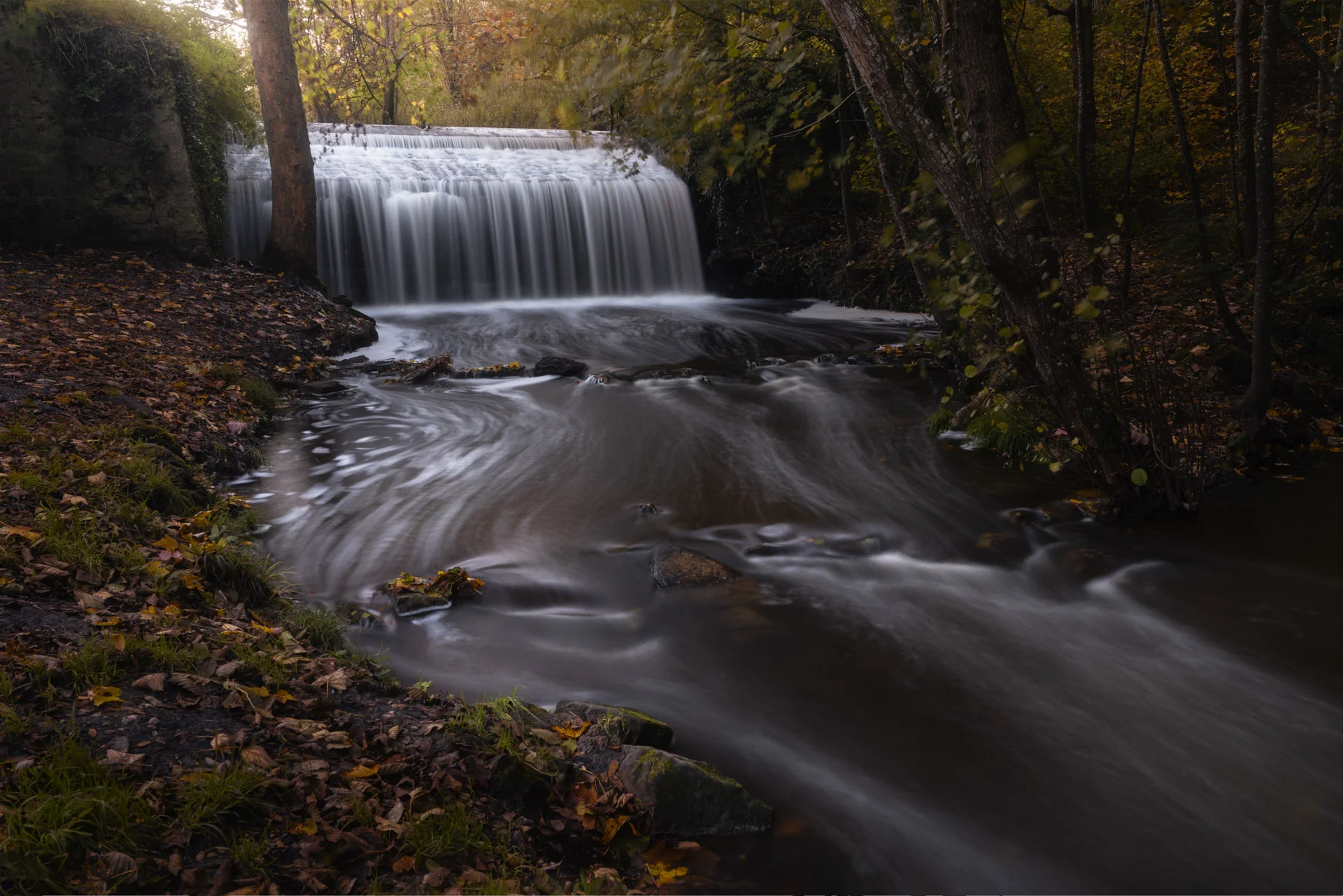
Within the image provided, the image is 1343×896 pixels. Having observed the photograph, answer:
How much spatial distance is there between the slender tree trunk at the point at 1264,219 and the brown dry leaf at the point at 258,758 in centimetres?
711

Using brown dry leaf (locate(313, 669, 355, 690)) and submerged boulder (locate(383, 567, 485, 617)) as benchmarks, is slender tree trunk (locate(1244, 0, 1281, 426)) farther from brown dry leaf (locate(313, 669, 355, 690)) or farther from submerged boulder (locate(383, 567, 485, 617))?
brown dry leaf (locate(313, 669, 355, 690))

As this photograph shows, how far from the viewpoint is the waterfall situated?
15.2 m

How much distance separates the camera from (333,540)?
5.70m

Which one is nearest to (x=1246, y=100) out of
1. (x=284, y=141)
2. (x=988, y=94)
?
(x=988, y=94)

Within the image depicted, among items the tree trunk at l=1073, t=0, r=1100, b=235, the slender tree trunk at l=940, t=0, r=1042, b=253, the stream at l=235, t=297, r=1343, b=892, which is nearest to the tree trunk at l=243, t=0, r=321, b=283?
the stream at l=235, t=297, r=1343, b=892

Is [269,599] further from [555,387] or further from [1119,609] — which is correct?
[555,387]

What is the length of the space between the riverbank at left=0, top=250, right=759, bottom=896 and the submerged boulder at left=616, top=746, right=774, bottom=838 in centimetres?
1

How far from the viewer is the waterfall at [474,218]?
15234 millimetres

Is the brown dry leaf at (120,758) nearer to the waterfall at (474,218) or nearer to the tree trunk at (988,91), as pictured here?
the tree trunk at (988,91)

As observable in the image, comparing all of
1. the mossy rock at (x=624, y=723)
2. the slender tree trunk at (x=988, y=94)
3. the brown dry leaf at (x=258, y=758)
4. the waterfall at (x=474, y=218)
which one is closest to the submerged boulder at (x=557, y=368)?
the waterfall at (x=474, y=218)

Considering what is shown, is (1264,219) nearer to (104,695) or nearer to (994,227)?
(994,227)

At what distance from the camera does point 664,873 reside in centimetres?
273

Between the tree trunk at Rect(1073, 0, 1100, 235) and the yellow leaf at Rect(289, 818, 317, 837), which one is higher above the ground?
the tree trunk at Rect(1073, 0, 1100, 235)

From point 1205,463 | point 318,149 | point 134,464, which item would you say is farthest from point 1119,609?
point 318,149
